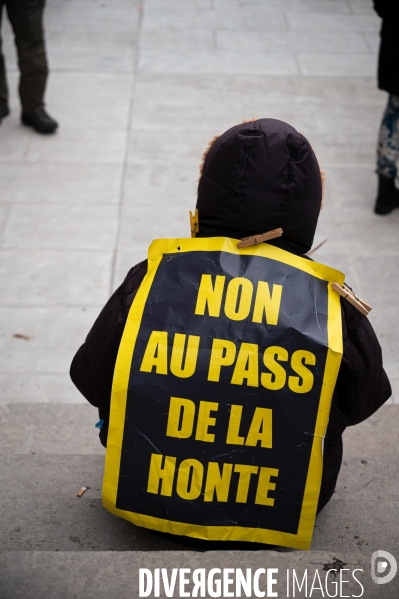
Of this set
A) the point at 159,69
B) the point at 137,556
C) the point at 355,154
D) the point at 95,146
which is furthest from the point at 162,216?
the point at 137,556

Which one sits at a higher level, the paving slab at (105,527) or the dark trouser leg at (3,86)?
the paving slab at (105,527)

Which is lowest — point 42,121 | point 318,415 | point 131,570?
point 42,121

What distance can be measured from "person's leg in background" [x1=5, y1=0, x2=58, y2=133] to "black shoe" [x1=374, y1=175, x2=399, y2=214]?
2.66 meters

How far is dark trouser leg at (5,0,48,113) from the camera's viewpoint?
→ 18.0 ft

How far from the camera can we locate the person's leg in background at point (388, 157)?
471cm

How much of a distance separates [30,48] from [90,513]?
4.35m

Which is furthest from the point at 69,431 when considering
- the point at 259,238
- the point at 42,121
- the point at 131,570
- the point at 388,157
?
the point at 42,121

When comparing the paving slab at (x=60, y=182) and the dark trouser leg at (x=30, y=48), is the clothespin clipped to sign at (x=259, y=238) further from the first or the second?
the dark trouser leg at (x=30, y=48)

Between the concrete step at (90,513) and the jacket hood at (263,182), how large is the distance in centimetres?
99

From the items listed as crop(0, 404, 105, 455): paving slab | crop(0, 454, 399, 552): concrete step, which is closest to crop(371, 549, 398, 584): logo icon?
crop(0, 454, 399, 552): concrete step

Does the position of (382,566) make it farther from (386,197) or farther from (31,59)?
(31,59)

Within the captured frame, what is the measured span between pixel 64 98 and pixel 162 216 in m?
2.13

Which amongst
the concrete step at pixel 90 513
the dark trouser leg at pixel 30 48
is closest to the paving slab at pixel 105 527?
the concrete step at pixel 90 513

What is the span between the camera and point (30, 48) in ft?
18.6
